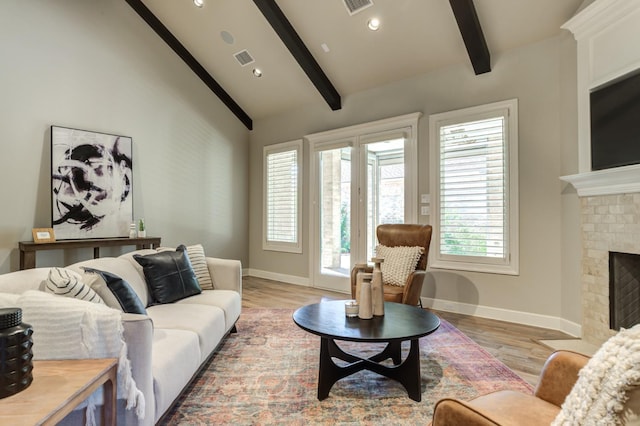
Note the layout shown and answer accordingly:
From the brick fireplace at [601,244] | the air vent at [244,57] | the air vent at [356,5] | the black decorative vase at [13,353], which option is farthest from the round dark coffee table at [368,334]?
the air vent at [244,57]

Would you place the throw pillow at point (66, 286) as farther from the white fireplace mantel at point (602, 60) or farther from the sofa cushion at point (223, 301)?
the white fireplace mantel at point (602, 60)

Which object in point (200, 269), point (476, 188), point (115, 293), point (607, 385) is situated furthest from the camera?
point (476, 188)

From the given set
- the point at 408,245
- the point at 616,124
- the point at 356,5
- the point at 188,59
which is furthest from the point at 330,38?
the point at 616,124

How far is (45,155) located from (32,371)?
3467 mm

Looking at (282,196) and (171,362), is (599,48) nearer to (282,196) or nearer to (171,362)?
(171,362)

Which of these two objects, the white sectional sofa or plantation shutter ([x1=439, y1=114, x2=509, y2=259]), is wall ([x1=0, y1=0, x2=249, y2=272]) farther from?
plantation shutter ([x1=439, y1=114, x2=509, y2=259])

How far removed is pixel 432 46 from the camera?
157 inches

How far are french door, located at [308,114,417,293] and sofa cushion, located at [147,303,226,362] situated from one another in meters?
2.66

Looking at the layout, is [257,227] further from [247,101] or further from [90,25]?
[90,25]

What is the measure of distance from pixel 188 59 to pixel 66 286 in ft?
15.4

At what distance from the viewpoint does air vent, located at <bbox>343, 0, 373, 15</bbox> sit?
12.4 ft

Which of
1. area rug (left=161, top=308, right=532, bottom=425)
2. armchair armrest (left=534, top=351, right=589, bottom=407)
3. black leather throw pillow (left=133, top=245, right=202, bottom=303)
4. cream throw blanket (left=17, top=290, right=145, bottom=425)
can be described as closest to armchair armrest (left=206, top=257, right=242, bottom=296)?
black leather throw pillow (left=133, top=245, right=202, bottom=303)

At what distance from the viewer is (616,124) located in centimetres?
281

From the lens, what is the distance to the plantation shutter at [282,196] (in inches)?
228
